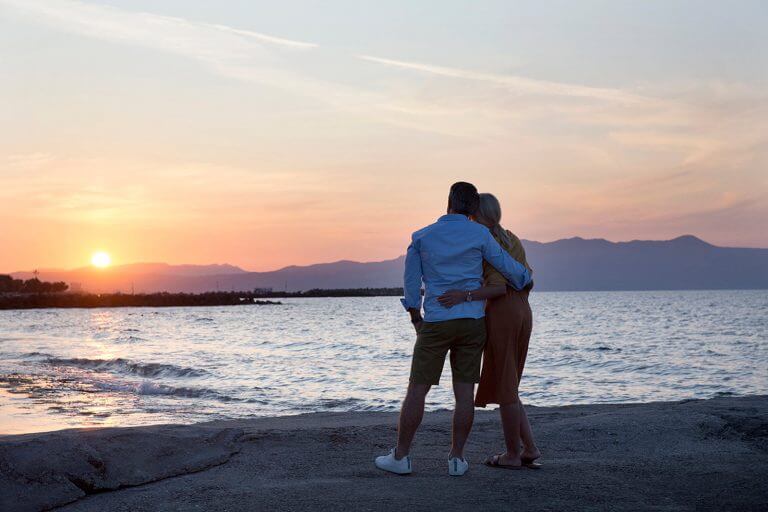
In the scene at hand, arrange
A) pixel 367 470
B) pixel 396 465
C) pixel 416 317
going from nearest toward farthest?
pixel 416 317
pixel 396 465
pixel 367 470

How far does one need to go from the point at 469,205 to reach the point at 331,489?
2119 mm

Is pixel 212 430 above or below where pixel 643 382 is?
above

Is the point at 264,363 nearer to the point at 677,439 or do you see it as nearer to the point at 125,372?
the point at 125,372

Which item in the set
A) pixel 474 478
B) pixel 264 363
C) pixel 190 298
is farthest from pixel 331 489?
pixel 190 298

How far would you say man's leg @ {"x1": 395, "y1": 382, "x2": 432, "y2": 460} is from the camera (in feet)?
17.4

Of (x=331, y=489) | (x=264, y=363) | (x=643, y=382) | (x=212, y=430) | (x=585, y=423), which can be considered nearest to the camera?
(x=331, y=489)

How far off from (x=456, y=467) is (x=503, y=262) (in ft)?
4.83

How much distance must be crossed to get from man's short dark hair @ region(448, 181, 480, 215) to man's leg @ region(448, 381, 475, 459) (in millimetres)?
1210

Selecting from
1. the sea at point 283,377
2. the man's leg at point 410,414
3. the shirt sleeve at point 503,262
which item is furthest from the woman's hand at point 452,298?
the sea at point 283,377

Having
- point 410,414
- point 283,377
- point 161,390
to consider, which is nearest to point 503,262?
point 410,414

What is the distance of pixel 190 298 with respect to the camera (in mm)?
147500

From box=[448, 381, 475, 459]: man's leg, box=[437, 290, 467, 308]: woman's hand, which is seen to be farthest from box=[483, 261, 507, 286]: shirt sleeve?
box=[448, 381, 475, 459]: man's leg

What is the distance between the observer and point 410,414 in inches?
210

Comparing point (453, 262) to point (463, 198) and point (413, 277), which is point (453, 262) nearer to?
point (413, 277)
